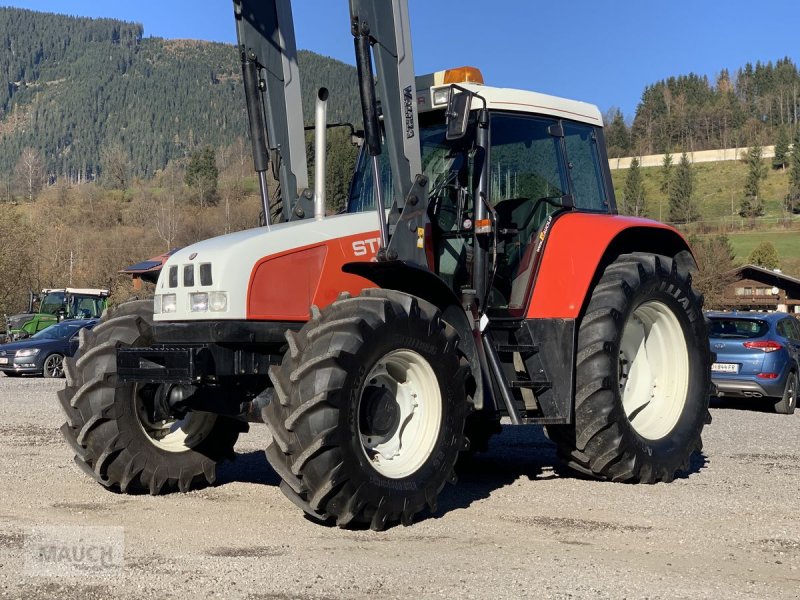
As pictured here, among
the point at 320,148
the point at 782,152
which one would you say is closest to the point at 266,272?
the point at 320,148

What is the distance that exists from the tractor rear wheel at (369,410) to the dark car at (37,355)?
818 inches

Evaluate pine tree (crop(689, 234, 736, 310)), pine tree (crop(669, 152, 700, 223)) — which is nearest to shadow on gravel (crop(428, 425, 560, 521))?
pine tree (crop(689, 234, 736, 310))

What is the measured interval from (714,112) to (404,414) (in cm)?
15294

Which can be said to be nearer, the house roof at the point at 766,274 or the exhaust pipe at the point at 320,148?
the exhaust pipe at the point at 320,148

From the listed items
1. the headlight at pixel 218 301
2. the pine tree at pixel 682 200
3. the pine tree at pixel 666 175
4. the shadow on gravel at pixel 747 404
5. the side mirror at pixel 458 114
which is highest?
the pine tree at pixel 666 175

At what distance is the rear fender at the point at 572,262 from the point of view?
765 cm

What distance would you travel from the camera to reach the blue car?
55.3ft

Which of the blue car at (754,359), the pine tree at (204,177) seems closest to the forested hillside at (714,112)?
the pine tree at (204,177)

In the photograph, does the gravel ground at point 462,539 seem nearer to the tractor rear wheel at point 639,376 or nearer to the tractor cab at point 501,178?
the tractor rear wheel at point 639,376

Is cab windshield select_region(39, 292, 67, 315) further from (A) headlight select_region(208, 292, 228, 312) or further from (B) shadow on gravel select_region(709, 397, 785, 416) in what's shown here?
(A) headlight select_region(208, 292, 228, 312)

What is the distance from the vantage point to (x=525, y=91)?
8086mm

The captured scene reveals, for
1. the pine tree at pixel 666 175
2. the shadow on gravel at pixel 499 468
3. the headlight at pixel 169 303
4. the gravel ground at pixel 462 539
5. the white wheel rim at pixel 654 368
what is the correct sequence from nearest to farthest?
the gravel ground at pixel 462 539, the headlight at pixel 169 303, the shadow on gravel at pixel 499 468, the white wheel rim at pixel 654 368, the pine tree at pixel 666 175

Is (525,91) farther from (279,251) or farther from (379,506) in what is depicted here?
(379,506)

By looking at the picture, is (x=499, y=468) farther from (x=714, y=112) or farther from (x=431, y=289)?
(x=714, y=112)
